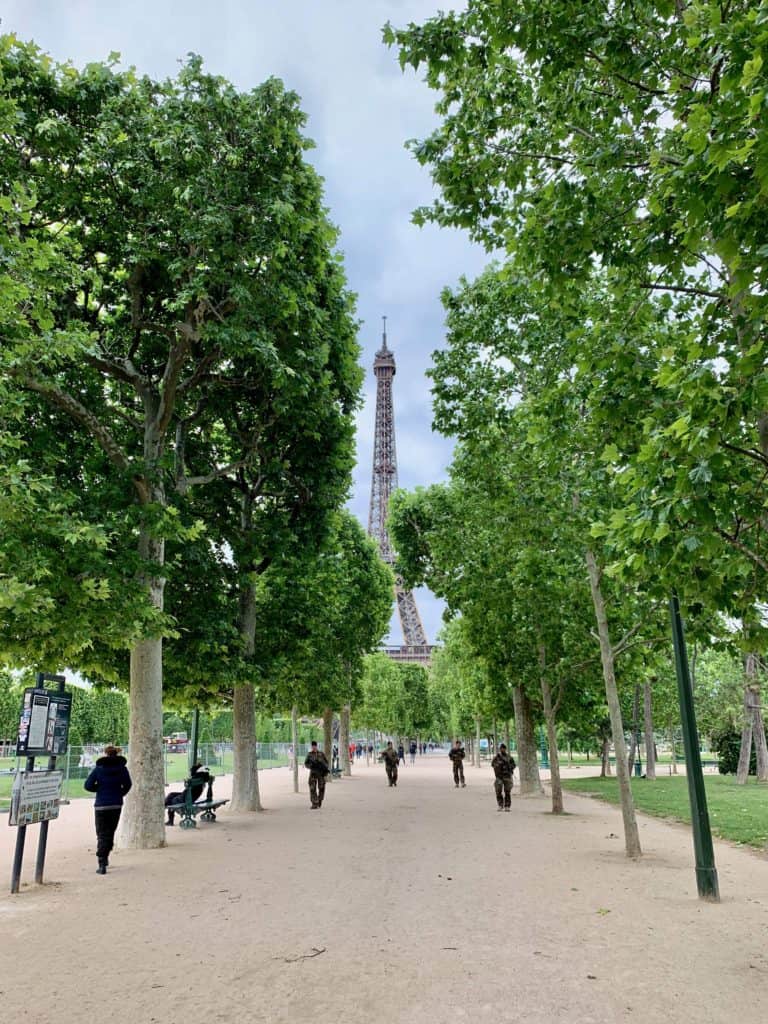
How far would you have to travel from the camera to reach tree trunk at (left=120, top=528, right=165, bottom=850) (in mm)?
13391

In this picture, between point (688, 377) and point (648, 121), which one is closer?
point (688, 377)

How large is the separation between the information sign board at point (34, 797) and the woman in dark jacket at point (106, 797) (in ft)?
1.84

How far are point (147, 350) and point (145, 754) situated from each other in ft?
25.9

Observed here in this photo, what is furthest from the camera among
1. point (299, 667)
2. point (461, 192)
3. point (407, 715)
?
point (407, 715)

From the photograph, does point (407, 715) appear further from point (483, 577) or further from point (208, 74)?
point (208, 74)

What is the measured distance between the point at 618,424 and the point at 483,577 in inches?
581

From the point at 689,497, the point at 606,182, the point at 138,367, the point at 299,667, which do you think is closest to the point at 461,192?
the point at 606,182

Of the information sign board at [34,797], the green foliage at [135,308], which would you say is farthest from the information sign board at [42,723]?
the green foliage at [135,308]

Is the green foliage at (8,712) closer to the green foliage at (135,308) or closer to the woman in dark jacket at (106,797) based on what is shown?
the green foliage at (135,308)

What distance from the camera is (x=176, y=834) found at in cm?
1602

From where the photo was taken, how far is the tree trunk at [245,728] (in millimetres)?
20094

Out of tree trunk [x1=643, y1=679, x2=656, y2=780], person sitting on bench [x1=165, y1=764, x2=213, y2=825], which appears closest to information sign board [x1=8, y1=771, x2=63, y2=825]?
person sitting on bench [x1=165, y1=764, x2=213, y2=825]

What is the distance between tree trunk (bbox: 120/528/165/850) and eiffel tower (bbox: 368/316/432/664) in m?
83.1

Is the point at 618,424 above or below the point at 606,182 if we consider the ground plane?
below
